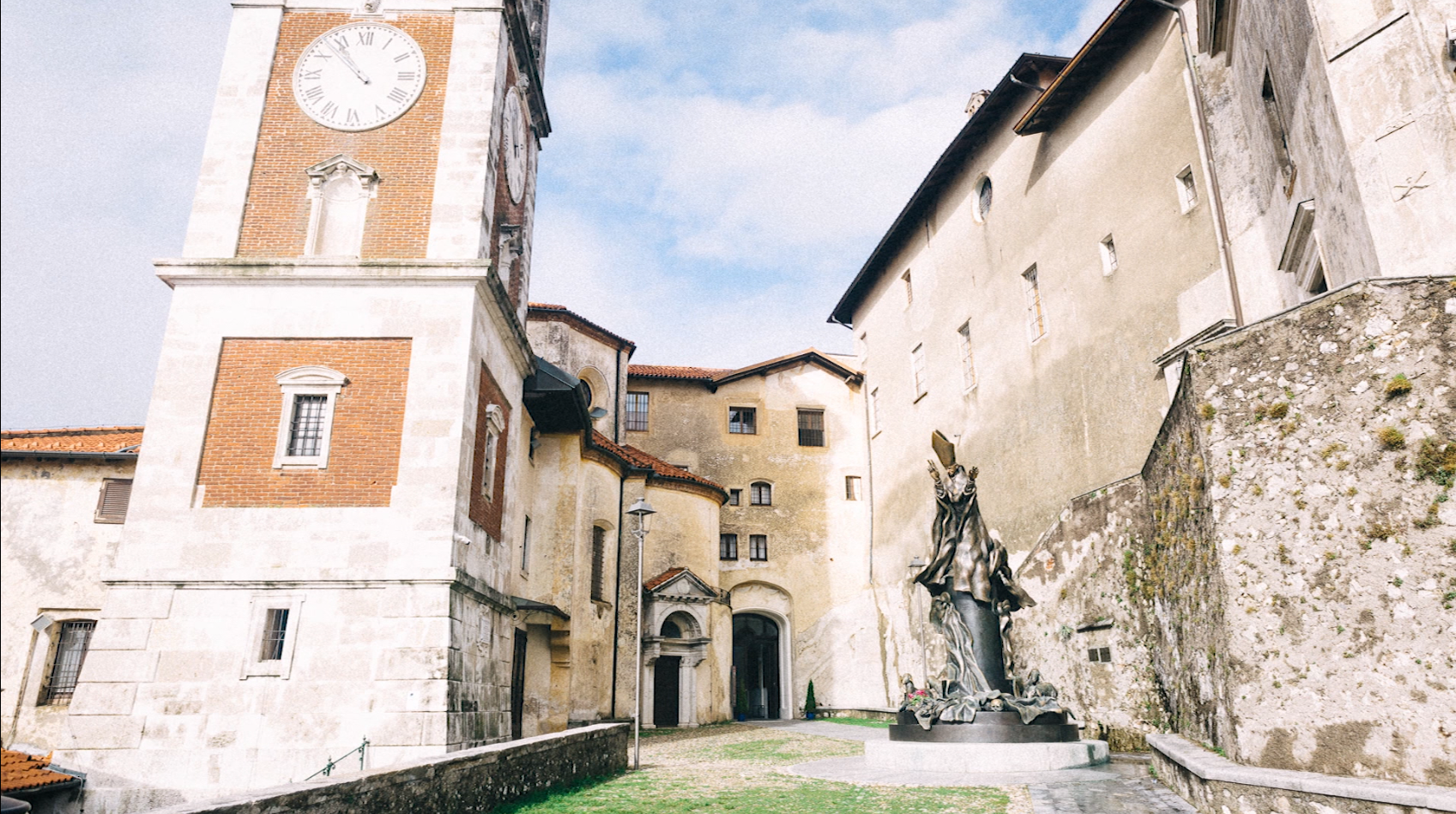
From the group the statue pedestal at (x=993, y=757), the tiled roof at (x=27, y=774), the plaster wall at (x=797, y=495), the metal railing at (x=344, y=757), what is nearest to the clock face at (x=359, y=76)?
the metal railing at (x=344, y=757)

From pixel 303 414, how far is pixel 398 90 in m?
6.16

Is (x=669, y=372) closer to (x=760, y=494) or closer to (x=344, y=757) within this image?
(x=760, y=494)

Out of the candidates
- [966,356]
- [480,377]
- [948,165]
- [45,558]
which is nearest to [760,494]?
[966,356]

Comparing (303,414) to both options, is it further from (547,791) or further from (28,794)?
(547,791)

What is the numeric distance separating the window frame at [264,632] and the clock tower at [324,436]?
26mm

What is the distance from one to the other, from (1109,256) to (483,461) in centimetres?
1342

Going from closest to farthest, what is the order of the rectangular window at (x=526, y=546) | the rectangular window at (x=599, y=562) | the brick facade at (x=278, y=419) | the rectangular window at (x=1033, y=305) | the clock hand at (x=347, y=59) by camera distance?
the brick facade at (x=278, y=419) → the clock hand at (x=347, y=59) → the rectangular window at (x=526, y=546) → the rectangular window at (x=1033, y=305) → the rectangular window at (x=599, y=562)

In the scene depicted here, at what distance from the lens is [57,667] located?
1755 centimetres

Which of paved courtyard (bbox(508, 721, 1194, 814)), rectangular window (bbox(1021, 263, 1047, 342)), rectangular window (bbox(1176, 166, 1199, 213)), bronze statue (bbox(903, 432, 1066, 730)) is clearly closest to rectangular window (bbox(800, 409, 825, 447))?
rectangular window (bbox(1021, 263, 1047, 342))

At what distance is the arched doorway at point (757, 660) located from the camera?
3359 cm

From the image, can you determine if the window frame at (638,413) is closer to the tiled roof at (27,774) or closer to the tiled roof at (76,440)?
the tiled roof at (76,440)

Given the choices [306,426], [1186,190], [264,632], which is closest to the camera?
[264,632]

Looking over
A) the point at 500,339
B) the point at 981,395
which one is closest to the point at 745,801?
the point at 500,339

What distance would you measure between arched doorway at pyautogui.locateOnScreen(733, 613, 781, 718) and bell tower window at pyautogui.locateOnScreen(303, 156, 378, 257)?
22278 mm
